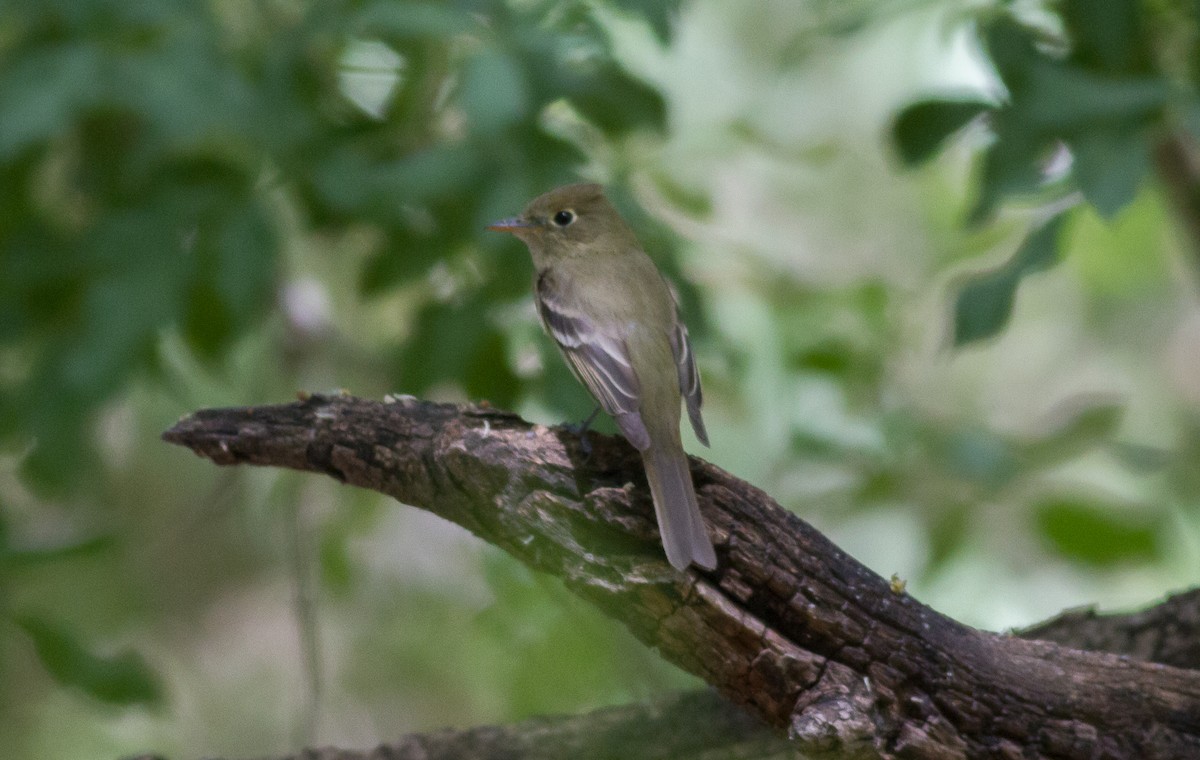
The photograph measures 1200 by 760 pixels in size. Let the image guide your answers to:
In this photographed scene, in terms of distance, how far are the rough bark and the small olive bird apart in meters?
0.07

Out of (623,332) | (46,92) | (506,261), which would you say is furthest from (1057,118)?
(46,92)

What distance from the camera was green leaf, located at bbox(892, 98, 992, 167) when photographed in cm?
341

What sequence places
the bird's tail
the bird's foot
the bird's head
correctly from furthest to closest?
1. the bird's head
2. the bird's foot
3. the bird's tail

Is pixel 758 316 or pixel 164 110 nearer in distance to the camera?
pixel 164 110

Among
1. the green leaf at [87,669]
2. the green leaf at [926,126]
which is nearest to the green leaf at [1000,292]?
the green leaf at [926,126]

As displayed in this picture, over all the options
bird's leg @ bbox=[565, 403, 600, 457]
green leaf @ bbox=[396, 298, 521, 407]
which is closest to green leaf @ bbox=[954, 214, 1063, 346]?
bird's leg @ bbox=[565, 403, 600, 457]

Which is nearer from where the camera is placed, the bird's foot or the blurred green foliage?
the bird's foot

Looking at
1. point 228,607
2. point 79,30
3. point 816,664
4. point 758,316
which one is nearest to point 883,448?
point 758,316

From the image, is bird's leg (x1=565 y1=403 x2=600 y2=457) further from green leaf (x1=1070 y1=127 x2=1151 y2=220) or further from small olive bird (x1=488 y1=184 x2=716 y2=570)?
green leaf (x1=1070 y1=127 x2=1151 y2=220)

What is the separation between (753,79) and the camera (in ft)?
17.1

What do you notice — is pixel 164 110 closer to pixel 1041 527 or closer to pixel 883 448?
pixel 883 448

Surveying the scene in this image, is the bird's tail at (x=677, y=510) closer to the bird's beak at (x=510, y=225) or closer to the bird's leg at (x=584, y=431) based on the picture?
the bird's leg at (x=584, y=431)

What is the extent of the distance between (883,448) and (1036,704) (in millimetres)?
1500

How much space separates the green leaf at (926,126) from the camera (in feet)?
11.2
